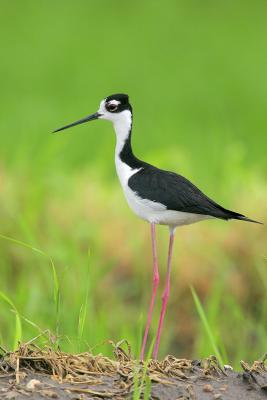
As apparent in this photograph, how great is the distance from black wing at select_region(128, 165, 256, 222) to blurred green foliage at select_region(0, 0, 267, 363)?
343 millimetres

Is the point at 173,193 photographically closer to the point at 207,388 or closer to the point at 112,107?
the point at 112,107

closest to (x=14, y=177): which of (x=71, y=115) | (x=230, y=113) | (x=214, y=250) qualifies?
(x=214, y=250)

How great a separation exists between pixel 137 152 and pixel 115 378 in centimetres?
704

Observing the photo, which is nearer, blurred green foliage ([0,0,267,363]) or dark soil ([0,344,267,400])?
dark soil ([0,344,267,400])

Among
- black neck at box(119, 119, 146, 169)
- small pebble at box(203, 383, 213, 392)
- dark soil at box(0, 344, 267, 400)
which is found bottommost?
small pebble at box(203, 383, 213, 392)

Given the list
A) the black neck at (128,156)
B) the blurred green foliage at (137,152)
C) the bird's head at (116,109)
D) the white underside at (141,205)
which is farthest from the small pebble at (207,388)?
the bird's head at (116,109)

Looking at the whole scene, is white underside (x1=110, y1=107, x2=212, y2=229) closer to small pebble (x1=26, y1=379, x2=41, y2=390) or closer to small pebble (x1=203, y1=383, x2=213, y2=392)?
small pebble (x1=203, y1=383, x2=213, y2=392)

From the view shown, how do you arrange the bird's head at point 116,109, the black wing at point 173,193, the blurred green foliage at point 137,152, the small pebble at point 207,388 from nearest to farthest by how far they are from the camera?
the small pebble at point 207,388 → the black wing at point 173,193 → the bird's head at point 116,109 → the blurred green foliage at point 137,152

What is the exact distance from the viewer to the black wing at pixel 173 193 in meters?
3.89

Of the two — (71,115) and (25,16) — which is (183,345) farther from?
(25,16)

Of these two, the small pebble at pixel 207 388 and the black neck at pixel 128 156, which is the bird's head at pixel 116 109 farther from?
the small pebble at pixel 207 388

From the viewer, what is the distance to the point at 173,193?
397 cm

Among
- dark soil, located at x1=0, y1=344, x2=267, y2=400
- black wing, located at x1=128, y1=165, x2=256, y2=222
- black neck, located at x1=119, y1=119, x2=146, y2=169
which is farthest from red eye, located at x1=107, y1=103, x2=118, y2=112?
dark soil, located at x1=0, y1=344, x2=267, y2=400

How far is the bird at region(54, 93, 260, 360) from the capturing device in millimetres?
3904
